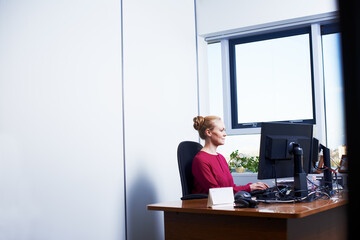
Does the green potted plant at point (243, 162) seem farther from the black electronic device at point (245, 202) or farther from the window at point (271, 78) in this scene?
the black electronic device at point (245, 202)

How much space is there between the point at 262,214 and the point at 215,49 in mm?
3039

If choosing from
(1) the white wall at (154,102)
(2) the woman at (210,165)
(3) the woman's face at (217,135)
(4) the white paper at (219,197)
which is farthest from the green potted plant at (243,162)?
(4) the white paper at (219,197)

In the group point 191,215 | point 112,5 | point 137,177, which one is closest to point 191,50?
point 112,5

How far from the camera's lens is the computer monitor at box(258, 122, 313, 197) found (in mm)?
2320

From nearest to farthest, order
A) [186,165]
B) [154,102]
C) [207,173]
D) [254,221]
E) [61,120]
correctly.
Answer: [254,221]
[61,120]
[207,173]
[186,165]
[154,102]

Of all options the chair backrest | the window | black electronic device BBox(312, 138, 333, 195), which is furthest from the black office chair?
the window

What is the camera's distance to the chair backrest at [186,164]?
9.52 ft

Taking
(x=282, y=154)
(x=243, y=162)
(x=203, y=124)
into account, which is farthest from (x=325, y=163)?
(x=243, y=162)

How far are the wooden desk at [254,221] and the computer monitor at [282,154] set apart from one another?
172mm

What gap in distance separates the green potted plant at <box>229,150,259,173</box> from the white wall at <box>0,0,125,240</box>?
4.93 ft

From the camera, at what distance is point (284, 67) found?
420 centimetres

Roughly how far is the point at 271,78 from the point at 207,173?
5.91ft

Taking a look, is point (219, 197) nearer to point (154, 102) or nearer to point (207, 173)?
point (207, 173)

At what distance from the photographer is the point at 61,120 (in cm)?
258
